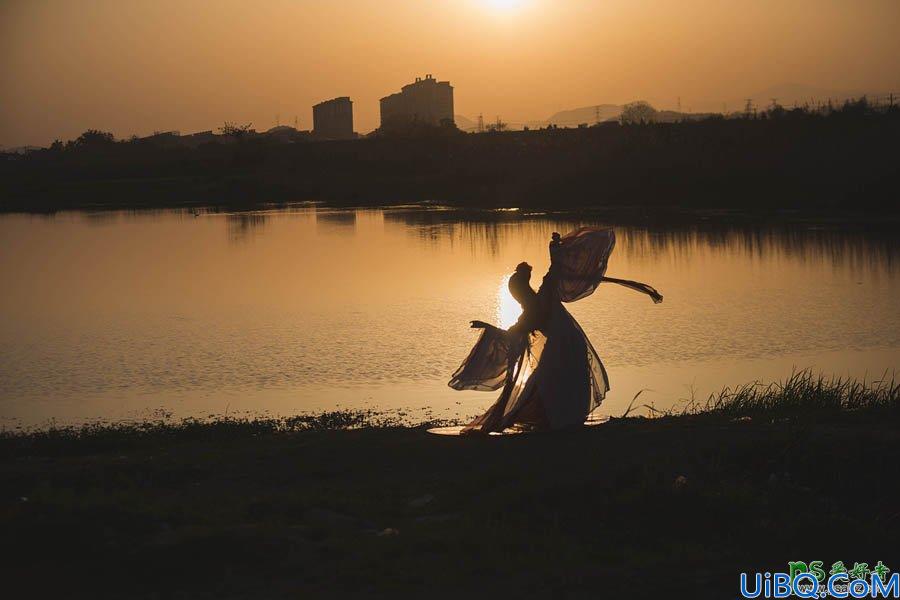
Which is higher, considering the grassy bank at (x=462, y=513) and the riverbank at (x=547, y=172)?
the riverbank at (x=547, y=172)

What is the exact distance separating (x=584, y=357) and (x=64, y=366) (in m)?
11.3

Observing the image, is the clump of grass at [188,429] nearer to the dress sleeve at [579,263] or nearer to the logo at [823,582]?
the dress sleeve at [579,263]

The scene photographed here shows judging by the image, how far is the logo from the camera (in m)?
6.37

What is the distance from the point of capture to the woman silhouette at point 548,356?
9922 millimetres

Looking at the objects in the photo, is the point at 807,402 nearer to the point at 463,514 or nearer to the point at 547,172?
the point at 463,514

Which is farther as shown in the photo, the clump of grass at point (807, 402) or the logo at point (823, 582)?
the clump of grass at point (807, 402)

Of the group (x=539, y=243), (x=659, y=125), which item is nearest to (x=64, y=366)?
(x=539, y=243)

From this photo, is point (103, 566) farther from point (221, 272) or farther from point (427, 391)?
point (221, 272)

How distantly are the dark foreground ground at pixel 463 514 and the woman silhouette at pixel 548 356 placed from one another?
35 centimetres

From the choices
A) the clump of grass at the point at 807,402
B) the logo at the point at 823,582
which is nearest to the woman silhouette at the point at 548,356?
the clump of grass at the point at 807,402

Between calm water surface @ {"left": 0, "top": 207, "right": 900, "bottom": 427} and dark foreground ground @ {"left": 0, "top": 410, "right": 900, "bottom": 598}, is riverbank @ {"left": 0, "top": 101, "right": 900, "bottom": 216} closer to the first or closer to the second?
calm water surface @ {"left": 0, "top": 207, "right": 900, "bottom": 427}

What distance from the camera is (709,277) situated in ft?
98.8

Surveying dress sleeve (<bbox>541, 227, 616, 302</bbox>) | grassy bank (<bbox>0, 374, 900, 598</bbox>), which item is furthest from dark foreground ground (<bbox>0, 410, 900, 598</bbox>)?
dress sleeve (<bbox>541, 227, 616, 302</bbox>)

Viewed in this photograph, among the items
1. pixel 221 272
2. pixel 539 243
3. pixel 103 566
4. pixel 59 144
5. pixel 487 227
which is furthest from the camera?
pixel 59 144
